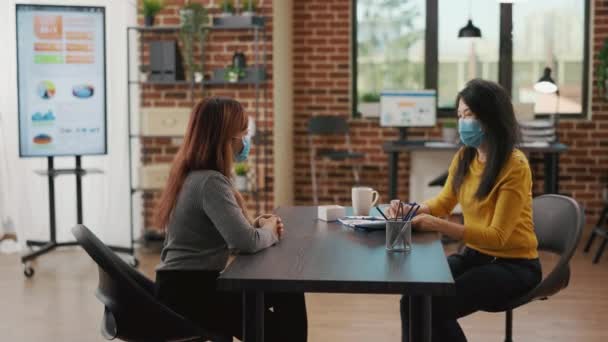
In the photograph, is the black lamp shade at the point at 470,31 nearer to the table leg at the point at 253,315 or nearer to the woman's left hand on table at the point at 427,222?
the woman's left hand on table at the point at 427,222

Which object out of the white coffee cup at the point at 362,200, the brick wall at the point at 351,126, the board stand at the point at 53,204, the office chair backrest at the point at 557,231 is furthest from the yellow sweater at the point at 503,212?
the brick wall at the point at 351,126

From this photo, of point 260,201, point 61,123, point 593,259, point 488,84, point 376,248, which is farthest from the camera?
point 260,201

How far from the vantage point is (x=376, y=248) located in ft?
8.00

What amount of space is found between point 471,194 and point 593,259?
3.15m

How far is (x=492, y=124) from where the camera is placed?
9.26 feet

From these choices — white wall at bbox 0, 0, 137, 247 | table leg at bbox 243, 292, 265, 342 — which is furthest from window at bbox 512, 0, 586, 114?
table leg at bbox 243, 292, 265, 342

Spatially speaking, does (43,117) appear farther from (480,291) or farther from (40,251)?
(480,291)

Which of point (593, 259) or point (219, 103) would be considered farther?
point (593, 259)

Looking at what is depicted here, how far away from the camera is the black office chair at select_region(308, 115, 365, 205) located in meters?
A: 7.13

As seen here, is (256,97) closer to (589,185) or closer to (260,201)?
(260,201)

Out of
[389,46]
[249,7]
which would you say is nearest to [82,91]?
[249,7]

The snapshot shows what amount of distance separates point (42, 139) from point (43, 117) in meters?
0.14

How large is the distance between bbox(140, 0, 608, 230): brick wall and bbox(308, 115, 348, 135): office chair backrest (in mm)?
291

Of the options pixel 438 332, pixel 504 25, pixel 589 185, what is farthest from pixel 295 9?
pixel 438 332
